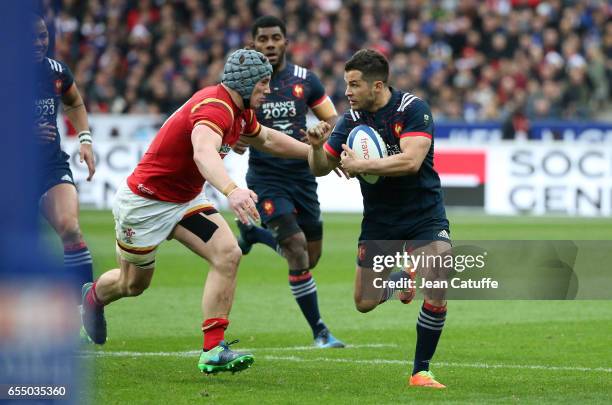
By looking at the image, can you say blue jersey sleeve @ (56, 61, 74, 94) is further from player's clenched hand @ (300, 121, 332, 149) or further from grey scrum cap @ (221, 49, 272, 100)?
player's clenched hand @ (300, 121, 332, 149)

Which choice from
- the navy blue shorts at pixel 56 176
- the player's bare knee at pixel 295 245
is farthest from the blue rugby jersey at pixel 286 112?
the navy blue shorts at pixel 56 176

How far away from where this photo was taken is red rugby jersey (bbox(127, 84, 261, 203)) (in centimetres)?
746

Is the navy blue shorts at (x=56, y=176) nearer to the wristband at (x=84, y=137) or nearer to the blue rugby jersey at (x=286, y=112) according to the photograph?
the wristband at (x=84, y=137)

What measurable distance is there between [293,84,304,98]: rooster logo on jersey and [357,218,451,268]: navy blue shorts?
8.97ft

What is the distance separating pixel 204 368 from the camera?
7203 millimetres

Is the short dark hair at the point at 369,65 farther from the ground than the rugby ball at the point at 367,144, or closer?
farther from the ground

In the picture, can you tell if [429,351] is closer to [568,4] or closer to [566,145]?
[566,145]

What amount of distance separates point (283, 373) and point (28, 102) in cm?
553

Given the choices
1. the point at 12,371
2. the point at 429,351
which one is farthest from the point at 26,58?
the point at 429,351

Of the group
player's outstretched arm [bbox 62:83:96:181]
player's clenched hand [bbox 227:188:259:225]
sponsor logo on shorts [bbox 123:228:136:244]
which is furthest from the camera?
player's outstretched arm [bbox 62:83:96:181]

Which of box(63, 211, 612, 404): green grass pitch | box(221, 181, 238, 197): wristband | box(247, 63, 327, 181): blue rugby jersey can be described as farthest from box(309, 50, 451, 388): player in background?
box(247, 63, 327, 181): blue rugby jersey

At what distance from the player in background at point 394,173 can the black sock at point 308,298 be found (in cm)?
179

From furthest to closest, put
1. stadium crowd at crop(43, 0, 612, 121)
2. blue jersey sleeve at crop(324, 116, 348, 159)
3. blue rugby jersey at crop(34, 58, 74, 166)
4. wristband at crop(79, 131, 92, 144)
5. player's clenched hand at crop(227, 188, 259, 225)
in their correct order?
stadium crowd at crop(43, 0, 612, 121), wristband at crop(79, 131, 92, 144), blue rugby jersey at crop(34, 58, 74, 166), blue jersey sleeve at crop(324, 116, 348, 159), player's clenched hand at crop(227, 188, 259, 225)

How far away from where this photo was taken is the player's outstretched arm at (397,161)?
23.3 feet
